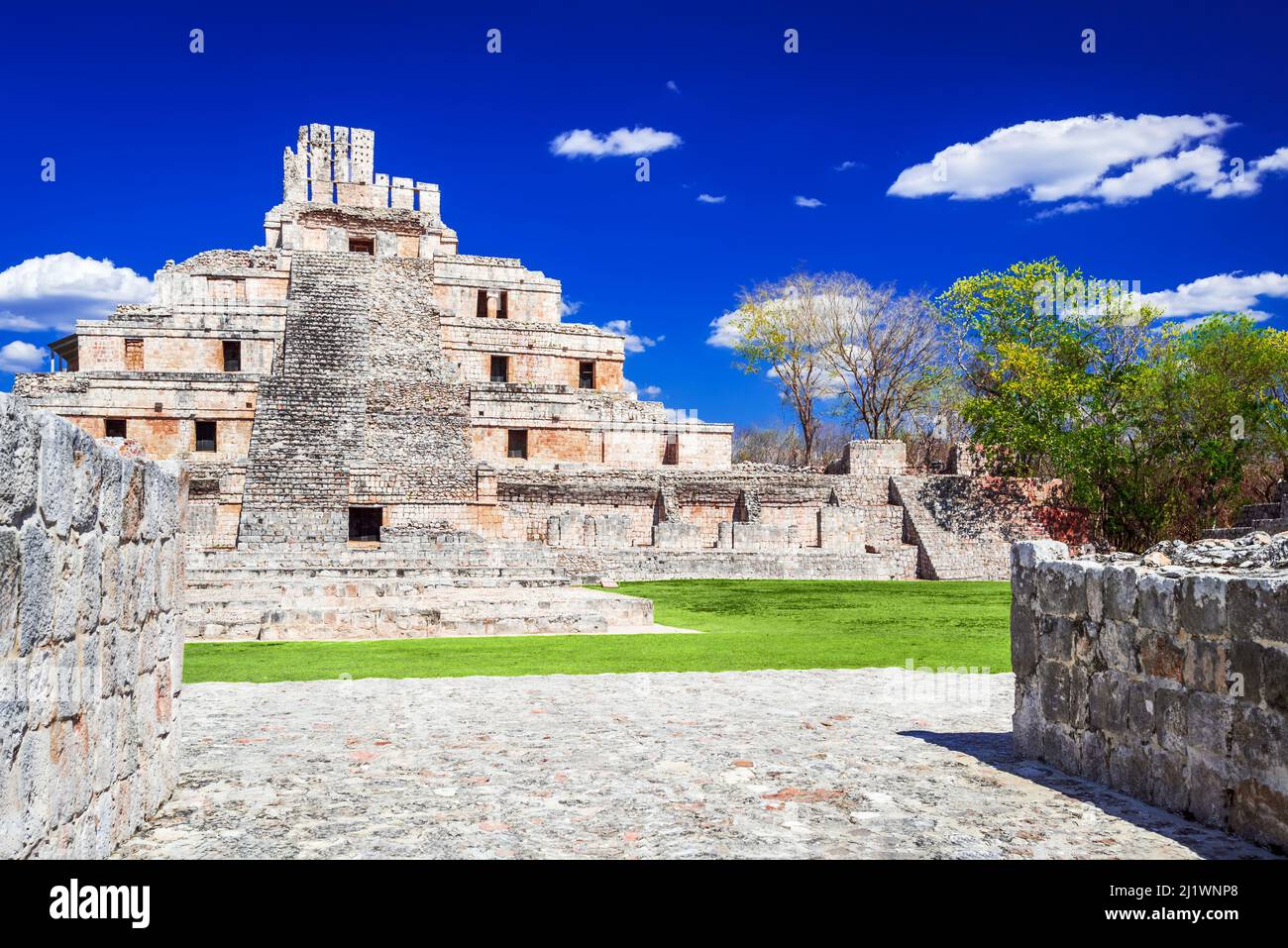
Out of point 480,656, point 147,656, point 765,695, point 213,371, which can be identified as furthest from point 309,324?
point 147,656

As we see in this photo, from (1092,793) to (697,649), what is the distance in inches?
269

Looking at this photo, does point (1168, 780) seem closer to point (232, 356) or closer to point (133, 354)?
point (232, 356)

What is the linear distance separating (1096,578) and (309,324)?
29025 mm

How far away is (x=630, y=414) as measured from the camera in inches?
1260

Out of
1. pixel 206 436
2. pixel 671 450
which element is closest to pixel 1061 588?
pixel 671 450

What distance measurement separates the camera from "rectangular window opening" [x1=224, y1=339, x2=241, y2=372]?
3178 centimetres

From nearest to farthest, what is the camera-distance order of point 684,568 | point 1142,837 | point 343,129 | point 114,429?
point 1142,837 < point 684,568 < point 114,429 < point 343,129

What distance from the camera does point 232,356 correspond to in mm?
31906

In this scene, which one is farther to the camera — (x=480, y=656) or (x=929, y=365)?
(x=929, y=365)

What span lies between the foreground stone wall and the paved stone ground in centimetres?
38

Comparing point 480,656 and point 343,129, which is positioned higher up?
point 343,129

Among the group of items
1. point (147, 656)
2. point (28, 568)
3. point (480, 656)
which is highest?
point (28, 568)

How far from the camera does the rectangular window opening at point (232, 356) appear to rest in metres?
31.8
